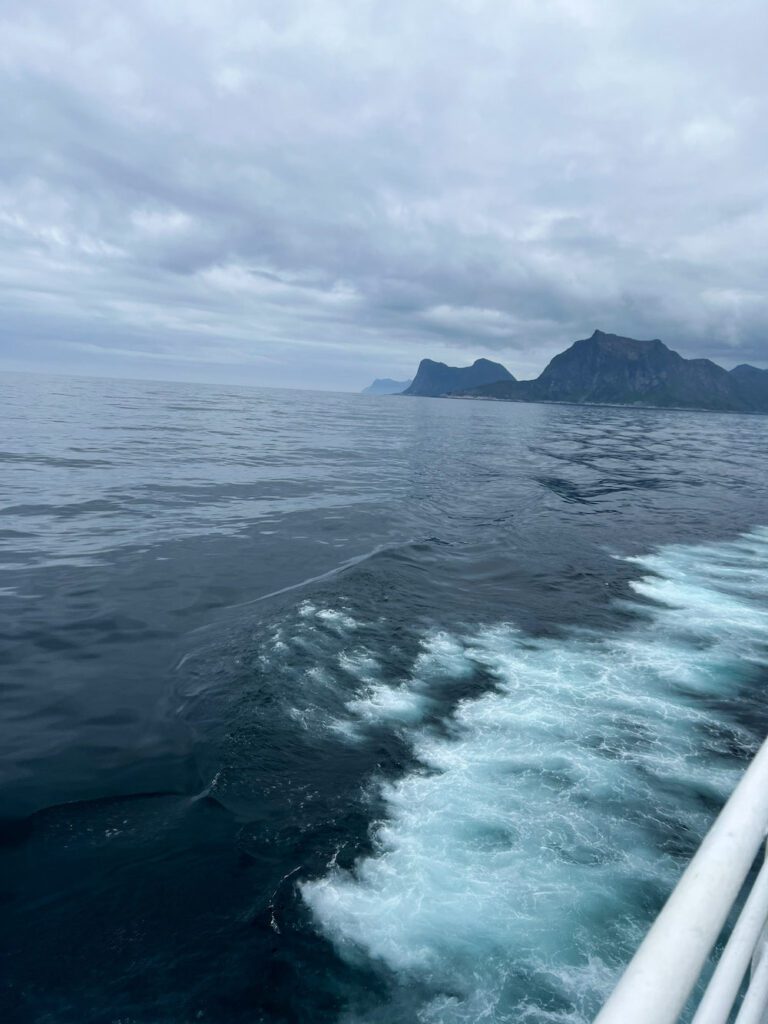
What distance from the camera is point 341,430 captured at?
71.9 meters

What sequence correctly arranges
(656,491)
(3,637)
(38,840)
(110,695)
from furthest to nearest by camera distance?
(656,491), (3,637), (110,695), (38,840)

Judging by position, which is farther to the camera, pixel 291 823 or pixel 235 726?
pixel 235 726

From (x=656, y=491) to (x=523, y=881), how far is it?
1278 inches

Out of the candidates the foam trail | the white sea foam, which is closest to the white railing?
the foam trail

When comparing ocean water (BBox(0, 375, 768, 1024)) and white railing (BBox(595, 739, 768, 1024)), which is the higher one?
white railing (BBox(595, 739, 768, 1024))

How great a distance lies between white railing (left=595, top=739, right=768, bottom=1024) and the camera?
4.74ft

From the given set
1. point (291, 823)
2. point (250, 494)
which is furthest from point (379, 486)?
point (291, 823)

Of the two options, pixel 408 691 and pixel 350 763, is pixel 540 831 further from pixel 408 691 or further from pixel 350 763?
pixel 408 691

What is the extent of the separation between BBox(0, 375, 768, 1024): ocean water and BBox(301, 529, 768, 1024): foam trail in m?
0.03

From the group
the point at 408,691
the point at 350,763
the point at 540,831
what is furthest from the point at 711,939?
the point at 408,691

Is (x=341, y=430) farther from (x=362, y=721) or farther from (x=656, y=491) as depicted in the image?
(x=362, y=721)

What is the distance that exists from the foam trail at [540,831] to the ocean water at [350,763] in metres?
0.03

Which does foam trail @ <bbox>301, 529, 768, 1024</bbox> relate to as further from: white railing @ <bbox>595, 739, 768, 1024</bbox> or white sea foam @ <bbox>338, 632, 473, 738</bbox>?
white railing @ <bbox>595, 739, 768, 1024</bbox>

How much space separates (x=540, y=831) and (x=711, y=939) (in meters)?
6.60
